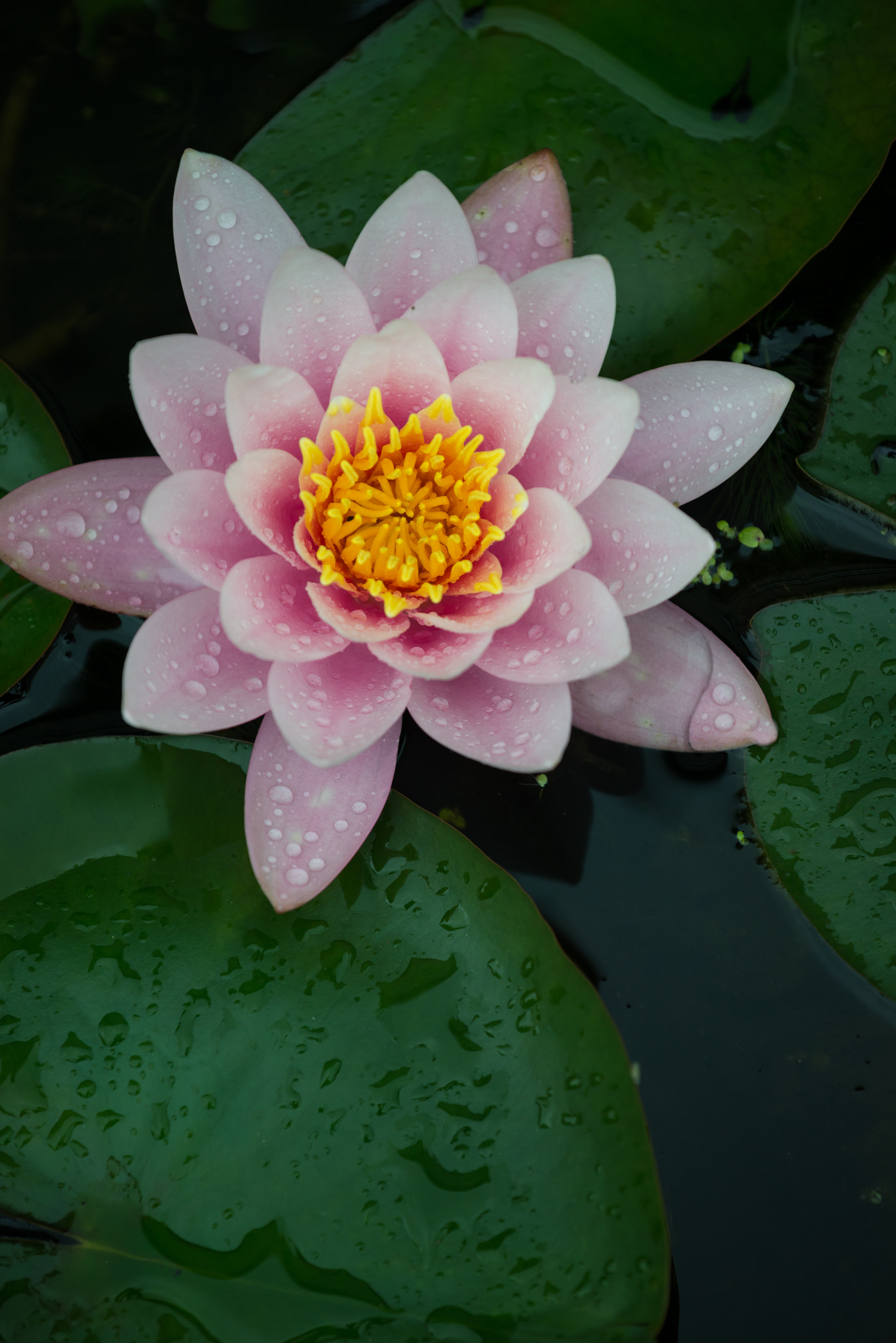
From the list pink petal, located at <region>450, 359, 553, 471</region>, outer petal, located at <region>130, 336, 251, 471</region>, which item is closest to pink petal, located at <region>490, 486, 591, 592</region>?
pink petal, located at <region>450, 359, 553, 471</region>

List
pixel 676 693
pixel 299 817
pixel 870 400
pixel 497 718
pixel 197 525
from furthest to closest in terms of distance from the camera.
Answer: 1. pixel 870 400
2. pixel 676 693
3. pixel 299 817
4. pixel 497 718
5. pixel 197 525

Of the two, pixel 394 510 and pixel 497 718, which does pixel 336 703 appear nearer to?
pixel 497 718

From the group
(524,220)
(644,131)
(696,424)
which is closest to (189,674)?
(696,424)

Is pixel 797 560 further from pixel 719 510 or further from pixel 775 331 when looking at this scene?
pixel 775 331

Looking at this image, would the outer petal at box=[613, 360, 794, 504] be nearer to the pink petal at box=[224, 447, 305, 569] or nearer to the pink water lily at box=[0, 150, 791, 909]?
the pink water lily at box=[0, 150, 791, 909]

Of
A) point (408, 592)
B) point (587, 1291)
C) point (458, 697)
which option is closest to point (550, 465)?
point (408, 592)
